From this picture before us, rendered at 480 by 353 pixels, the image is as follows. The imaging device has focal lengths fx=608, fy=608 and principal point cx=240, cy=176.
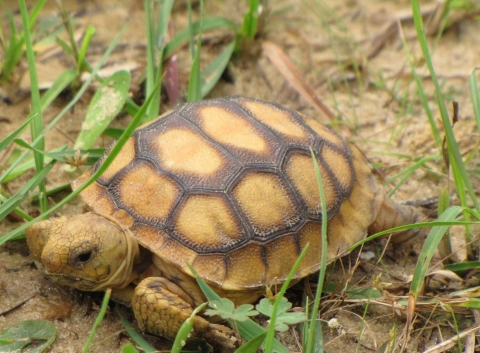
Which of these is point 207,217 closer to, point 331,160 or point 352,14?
point 331,160

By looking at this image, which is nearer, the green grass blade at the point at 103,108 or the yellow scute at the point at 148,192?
the yellow scute at the point at 148,192

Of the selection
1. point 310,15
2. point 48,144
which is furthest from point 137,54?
point 310,15

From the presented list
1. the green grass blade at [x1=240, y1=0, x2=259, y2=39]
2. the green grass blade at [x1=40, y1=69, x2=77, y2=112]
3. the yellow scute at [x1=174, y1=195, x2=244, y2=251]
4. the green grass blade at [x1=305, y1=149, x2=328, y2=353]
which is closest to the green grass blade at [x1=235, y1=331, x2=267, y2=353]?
the green grass blade at [x1=305, y1=149, x2=328, y2=353]

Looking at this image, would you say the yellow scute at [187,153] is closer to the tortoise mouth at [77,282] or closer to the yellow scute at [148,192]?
the yellow scute at [148,192]

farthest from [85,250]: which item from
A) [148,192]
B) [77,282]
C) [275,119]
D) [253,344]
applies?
[275,119]

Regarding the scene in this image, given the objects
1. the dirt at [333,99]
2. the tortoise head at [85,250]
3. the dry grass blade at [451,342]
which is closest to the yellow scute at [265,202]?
the dirt at [333,99]

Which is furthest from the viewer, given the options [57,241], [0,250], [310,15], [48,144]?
[310,15]

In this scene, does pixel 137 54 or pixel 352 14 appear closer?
pixel 137 54

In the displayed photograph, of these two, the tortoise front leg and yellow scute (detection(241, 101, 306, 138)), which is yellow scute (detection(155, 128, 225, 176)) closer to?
yellow scute (detection(241, 101, 306, 138))
